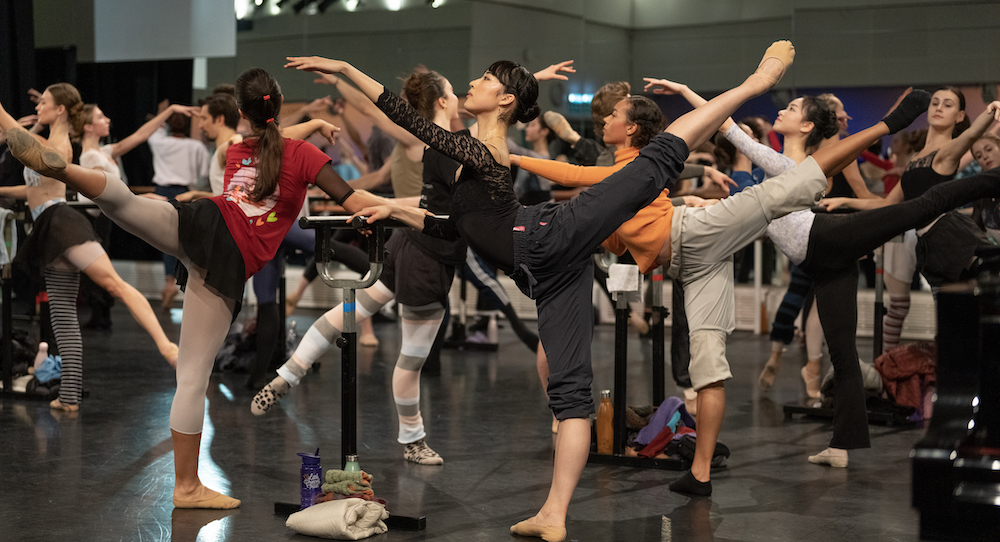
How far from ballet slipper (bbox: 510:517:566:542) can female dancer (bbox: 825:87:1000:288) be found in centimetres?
216

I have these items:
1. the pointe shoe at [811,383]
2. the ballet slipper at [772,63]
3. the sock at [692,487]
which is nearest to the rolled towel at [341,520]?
the sock at [692,487]

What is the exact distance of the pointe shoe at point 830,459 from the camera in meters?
3.87

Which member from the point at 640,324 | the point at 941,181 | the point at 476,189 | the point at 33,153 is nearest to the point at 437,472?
the point at 476,189

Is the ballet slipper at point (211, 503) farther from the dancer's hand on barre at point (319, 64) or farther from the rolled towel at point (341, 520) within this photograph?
the dancer's hand on barre at point (319, 64)

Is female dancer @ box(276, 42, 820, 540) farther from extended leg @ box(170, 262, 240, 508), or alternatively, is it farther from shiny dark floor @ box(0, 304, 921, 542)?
extended leg @ box(170, 262, 240, 508)

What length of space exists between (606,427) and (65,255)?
274 cm

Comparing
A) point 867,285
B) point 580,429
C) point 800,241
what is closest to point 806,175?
point 800,241

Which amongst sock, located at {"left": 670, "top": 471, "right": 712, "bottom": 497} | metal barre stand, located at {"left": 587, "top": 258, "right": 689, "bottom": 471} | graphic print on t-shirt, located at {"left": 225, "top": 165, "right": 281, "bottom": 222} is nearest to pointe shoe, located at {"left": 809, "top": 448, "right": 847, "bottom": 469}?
metal barre stand, located at {"left": 587, "top": 258, "right": 689, "bottom": 471}

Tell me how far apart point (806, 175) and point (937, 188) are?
43 cm

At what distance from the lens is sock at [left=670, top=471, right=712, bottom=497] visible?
11.2 ft

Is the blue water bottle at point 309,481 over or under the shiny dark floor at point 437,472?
over

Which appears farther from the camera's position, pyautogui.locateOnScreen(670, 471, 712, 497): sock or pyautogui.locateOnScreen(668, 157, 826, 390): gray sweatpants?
pyautogui.locateOnScreen(670, 471, 712, 497): sock

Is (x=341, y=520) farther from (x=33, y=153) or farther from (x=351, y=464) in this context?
(x=33, y=153)

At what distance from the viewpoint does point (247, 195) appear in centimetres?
312
